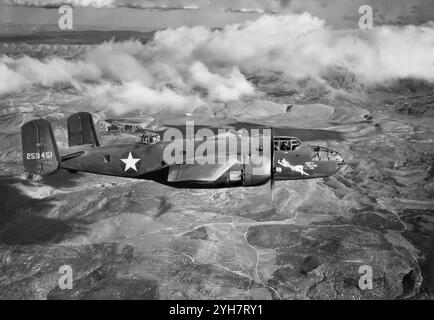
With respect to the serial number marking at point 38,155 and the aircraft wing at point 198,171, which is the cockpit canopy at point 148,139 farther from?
the serial number marking at point 38,155

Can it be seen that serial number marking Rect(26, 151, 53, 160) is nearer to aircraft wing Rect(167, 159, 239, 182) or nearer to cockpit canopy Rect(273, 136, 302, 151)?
aircraft wing Rect(167, 159, 239, 182)

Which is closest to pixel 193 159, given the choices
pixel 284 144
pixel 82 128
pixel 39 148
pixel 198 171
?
pixel 198 171

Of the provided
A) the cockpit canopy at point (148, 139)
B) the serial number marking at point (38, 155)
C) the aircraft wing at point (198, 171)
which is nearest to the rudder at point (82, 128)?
the serial number marking at point (38, 155)

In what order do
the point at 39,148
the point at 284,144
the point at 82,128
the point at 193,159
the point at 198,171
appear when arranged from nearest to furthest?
the point at 198,171, the point at 193,159, the point at 39,148, the point at 284,144, the point at 82,128

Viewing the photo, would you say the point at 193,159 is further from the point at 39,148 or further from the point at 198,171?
the point at 39,148
